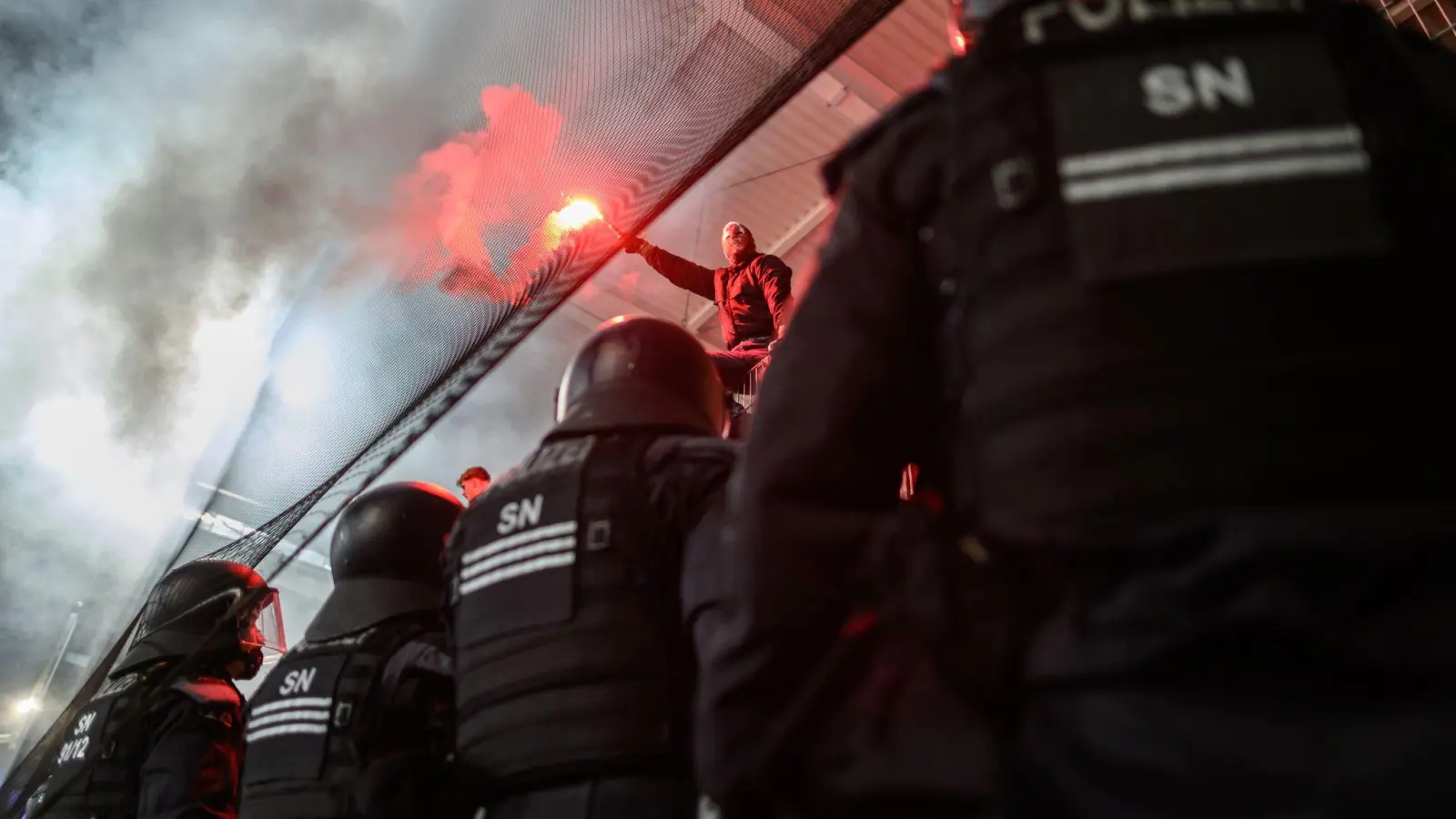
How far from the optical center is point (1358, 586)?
2.56 ft

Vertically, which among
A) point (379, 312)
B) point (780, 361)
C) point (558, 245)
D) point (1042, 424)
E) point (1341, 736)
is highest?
point (379, 312)

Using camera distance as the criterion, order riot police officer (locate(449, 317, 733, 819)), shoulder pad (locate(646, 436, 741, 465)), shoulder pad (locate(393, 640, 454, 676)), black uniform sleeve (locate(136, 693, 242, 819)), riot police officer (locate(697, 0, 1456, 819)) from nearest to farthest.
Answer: riot police officer (locate(697, 0, 1456, 819)), riot police officer (locate(449, 317, 733, 819)), shoulder pad (locate(646, 436, 741, 465)), shoulder pad (locate(393, 640, 454, 676)), black uniform sleeve (locate(136, 693, 242, 819))

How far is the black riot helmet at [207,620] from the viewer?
3969mm

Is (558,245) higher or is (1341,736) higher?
(558,245)

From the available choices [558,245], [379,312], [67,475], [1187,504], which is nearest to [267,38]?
[379,312]

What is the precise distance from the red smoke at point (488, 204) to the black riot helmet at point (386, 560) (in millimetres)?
1577

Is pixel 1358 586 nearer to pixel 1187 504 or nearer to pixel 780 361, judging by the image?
pixel 1187 504

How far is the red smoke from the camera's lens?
4.55m

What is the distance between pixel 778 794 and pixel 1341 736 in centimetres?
47

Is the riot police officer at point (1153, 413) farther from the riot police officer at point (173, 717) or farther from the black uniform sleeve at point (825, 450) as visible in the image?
the riot police officer at point (173, 717)

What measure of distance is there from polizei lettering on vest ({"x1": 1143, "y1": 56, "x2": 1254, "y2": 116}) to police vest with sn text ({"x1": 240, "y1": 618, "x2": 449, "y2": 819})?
91.8 inches

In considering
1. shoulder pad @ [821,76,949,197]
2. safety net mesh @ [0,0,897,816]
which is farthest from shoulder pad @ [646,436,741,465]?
safety net mesh @ [0,0,897,816]

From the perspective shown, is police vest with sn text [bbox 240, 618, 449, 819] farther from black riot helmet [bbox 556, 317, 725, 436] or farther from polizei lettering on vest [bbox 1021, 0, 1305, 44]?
polizei lettering on vest [bbox 1021, 0, 1305, 44]

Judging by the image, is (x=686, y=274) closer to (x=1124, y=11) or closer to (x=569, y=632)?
(x=569, y=632)
